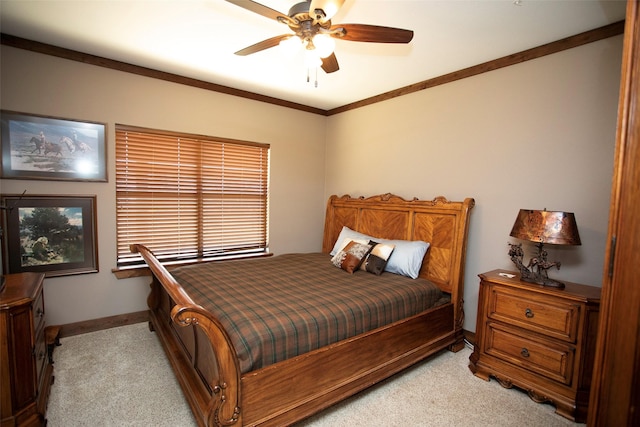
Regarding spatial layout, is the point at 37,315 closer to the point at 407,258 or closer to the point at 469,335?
the point at 407,258

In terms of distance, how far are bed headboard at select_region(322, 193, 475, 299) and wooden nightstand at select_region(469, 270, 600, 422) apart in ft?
1.51

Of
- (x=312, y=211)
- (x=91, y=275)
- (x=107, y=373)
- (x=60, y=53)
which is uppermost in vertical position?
(x=60, y=53)

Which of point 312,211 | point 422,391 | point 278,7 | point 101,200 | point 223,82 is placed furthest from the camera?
point 312,211

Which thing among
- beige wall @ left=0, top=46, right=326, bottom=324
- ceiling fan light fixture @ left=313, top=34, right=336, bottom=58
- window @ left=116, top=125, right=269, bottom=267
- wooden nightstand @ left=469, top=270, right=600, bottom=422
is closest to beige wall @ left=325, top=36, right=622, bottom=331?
wooden nightstand @ left=469, top=270, right=600, bottom=422

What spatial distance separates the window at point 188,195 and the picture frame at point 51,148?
8.3 inches

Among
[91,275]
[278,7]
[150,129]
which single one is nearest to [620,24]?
[278,7]

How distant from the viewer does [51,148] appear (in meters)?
2.83

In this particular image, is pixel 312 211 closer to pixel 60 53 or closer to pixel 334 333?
pixel 334 333

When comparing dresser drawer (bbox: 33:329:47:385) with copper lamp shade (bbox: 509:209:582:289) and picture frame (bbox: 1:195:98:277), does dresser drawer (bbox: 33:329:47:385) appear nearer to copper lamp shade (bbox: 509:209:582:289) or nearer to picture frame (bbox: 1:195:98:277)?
picture frame (bbox: 1:195:98:277)

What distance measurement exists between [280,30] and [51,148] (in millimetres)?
2393

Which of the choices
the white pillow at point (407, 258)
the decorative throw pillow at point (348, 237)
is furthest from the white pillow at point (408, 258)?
the decorative throw pillow at point (348, 237)

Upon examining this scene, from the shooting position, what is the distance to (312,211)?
469cm

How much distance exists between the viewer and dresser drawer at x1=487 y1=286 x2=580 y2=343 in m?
2.04

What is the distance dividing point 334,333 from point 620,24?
3013 mm
